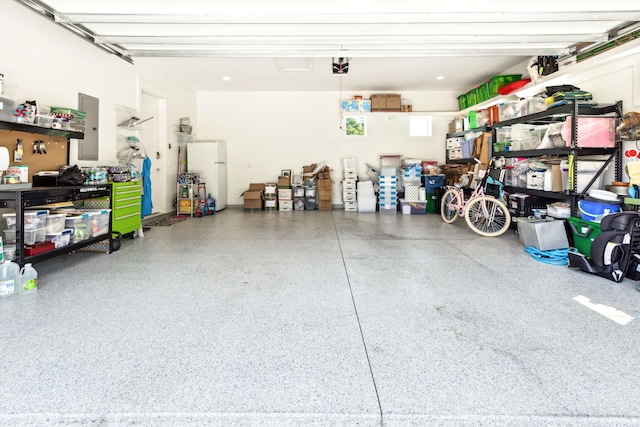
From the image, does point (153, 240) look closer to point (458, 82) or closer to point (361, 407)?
point (361, 407)

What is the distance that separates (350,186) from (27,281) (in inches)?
266

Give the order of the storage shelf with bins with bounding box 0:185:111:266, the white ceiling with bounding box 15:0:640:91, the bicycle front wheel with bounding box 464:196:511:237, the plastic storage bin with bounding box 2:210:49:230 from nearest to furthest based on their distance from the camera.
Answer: the storage shelf with bins with bounding box 0:185:111:266, the plastic storage bin with bounding box 2:210:49:230, the white ceiling with bounding box 15:0:640:91, the bicycle front wheel with bounding box 464:196:511:237

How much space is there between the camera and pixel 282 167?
30.4 feet

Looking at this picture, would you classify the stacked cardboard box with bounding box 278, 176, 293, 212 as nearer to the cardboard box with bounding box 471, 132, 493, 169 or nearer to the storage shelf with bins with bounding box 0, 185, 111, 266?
the cardboard box with bounding box 471, 132, 493, 169

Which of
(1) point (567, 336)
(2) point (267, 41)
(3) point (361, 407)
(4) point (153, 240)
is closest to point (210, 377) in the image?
(3) point (361, 407)

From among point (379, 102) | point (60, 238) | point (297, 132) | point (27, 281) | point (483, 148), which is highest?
point (379, 102)

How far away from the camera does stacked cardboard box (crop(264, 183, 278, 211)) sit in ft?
29.0

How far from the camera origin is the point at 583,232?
12.7 ft

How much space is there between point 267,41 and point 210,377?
13.7ft

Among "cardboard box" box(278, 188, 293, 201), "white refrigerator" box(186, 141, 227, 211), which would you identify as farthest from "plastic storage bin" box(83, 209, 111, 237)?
"cardboard box" box(278, 188, 293, 201)

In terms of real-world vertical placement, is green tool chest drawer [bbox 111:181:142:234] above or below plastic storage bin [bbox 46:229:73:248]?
above

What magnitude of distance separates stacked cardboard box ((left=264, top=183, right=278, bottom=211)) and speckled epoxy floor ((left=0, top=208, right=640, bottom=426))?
5105mm

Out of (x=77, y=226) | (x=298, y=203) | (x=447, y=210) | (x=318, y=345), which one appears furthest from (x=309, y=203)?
(x=318, y=345)

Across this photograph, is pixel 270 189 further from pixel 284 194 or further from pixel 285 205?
pixel 285 205
